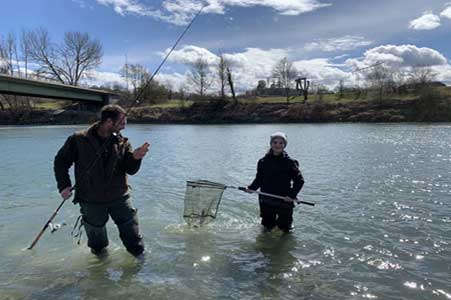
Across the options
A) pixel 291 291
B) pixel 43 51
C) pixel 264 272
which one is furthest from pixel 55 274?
pixel 43 51

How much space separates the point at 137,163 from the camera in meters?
5.86

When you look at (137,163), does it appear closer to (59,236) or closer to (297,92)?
(59,236)

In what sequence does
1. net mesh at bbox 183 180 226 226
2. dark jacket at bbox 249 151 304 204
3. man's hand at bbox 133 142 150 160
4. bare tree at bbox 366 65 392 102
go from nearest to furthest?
man's hand at bbox 133 142 150 160, dark jacket at bbox 249 151 304 204, net mesh at bbox 183 180 226 226, bare tree at bbox 366 65 392 102

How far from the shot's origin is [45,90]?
62.2m

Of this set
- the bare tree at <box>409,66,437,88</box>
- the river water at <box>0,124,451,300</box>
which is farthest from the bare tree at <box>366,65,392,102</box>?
the river water at <box>0,124,451,300</box>

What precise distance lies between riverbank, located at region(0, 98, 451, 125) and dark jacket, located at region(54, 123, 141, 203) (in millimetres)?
72053

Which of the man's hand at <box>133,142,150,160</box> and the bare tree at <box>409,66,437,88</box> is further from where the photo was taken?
the bare tree at <box>409,66,437,88</box>

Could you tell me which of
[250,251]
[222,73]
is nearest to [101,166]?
[250,251]

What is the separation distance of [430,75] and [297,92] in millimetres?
32581

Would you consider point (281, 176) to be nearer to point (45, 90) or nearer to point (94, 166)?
point (94, 166)

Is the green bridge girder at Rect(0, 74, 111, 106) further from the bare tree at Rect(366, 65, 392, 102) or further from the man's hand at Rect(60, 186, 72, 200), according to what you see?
the bare tree at Rect(366, 65, 392, 102)

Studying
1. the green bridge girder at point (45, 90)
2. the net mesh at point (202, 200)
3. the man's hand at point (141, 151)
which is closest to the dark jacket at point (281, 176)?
the net mesh at point (202, 200)

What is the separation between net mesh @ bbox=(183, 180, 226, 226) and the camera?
7.92 meters

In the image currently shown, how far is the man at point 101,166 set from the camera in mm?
5773
